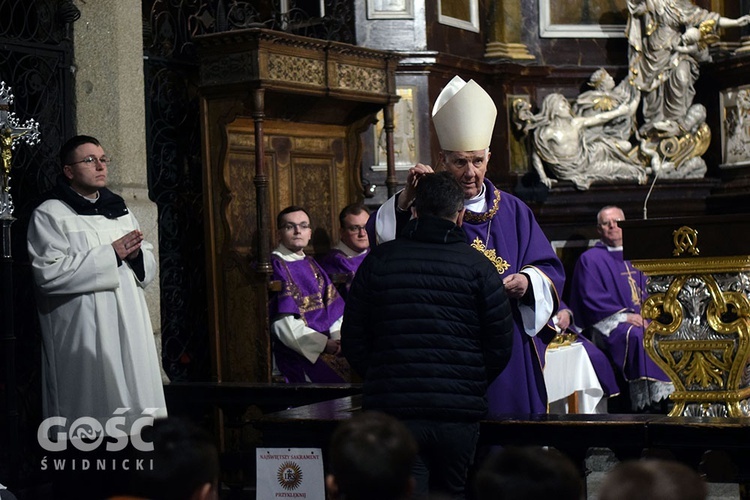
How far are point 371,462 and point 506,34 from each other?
318 inches

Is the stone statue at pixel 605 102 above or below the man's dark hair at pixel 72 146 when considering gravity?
above

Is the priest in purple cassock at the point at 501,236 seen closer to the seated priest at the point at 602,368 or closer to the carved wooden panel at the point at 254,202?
the carved wooden panel at the point at 254,202

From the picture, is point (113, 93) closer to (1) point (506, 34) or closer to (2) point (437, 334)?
(2) point (437, 334)

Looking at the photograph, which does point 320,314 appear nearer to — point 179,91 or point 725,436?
point 179,91

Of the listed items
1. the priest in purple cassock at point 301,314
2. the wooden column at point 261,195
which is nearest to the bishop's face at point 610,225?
the priest in purple cassock at point 301,314

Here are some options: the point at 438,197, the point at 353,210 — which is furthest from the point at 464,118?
the point at 353,210

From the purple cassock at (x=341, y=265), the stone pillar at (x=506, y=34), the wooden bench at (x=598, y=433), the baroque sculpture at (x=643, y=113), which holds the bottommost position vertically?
the wooden bench at (x=598, y=433)

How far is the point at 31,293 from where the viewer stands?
7.07 meters

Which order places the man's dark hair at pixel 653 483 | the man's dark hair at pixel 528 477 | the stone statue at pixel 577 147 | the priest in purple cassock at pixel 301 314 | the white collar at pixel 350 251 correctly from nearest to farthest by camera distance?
the man's dark hair at pixel 653 483, the man's dark hair at pixel 528 477, the priest in purple cassock at pixel 301 314, the white collar at pixel 350 251, the stone statue at pixel 577 147

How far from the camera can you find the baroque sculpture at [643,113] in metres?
10.3

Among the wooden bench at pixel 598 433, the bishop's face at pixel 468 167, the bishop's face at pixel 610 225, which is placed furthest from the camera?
the bishop's face at pixel 610 225

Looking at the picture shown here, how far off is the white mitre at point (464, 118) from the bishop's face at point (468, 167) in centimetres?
3

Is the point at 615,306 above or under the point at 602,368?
above

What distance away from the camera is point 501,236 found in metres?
5.31
